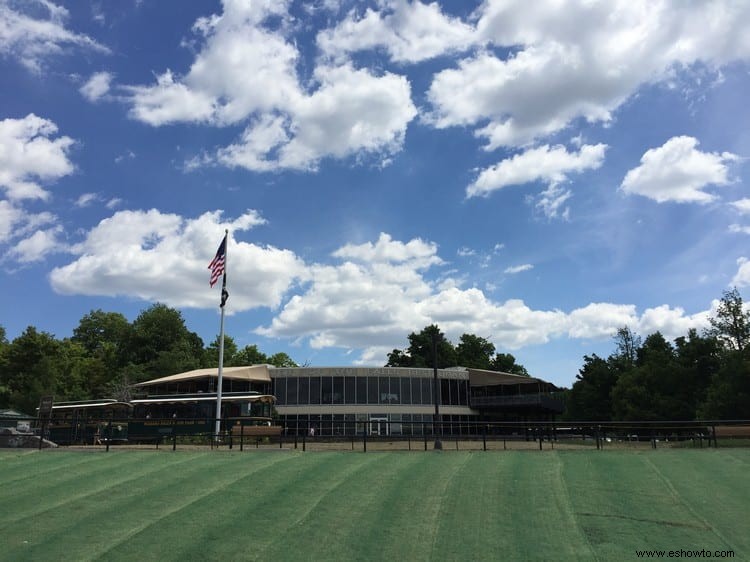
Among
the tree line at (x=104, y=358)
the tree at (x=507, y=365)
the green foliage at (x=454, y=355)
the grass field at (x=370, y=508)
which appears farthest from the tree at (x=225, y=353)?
the grass field at (x=370, y=508)

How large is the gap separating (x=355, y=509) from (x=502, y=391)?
56041mm

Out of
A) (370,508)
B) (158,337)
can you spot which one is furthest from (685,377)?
(158,337)

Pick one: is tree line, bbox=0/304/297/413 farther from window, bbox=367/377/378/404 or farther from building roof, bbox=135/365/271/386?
window, bbox=367/377/378/404

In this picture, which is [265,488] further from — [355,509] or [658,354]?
[658,354]

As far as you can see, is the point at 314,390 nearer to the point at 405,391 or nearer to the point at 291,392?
the point at 291,392

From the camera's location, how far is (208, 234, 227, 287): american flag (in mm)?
35781

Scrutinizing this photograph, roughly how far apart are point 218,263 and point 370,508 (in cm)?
2621

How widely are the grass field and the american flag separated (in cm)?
1860

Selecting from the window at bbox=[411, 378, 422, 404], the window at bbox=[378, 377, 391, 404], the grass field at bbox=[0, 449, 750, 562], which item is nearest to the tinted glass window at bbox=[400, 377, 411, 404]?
the window at bbox=[411, 378, 422, 404]

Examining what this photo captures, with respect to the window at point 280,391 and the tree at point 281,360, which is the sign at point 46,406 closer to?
the window at point 280,391

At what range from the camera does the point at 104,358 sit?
305ft

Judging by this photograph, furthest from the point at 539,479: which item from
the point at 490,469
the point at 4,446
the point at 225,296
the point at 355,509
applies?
the point at 225,296

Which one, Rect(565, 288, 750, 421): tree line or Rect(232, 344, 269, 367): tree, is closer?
Rect(565, 288, 750, 421): tree line

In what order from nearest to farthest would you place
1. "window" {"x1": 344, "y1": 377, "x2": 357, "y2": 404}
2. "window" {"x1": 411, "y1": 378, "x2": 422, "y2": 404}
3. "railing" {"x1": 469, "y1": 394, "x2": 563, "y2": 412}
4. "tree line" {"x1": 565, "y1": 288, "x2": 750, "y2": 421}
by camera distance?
"tree line" {"x1": 565, "y1": 288, "x2": 750, "y2": 421}, "window" {"x1": 344, "y1": 377, "x2": 357, "y2": 404}, "window" {"x1": 411, "y1": 378, "x2": 422, "y2": 404}, "railing" {"x1": 469, "y1": 394, "x2": 563, "y2": 412}
